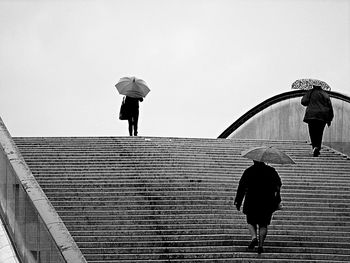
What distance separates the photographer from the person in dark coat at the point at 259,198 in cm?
1145

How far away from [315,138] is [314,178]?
218 centimetres

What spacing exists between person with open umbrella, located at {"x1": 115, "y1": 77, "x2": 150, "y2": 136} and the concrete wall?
3.41m

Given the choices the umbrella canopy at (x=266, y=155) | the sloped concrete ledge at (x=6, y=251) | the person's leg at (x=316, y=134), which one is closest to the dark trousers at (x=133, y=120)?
the person's leg at (x=316, y=134)

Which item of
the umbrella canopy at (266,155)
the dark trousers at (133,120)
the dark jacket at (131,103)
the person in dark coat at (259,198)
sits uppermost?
the dark jacket at (131,103)

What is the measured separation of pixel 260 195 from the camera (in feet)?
37.9

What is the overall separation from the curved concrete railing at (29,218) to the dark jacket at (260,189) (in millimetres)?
2459

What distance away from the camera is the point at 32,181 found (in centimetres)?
1061

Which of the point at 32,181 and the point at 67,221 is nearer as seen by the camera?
the point at 32,181

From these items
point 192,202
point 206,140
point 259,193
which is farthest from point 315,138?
point 259,193

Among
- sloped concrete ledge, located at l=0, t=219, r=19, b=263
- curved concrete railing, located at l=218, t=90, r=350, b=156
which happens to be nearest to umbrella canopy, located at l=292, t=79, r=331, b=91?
curved concrete railing, located at l=218, t=90, r=350, b=156

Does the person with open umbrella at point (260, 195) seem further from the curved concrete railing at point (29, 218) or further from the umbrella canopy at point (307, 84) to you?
the umbrella canopy at point (307, 84)

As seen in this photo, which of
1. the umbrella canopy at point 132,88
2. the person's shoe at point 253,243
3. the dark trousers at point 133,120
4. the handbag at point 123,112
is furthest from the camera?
the dark trousers at point 133,120

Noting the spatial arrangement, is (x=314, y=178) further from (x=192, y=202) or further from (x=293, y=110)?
(x=293, y=110)

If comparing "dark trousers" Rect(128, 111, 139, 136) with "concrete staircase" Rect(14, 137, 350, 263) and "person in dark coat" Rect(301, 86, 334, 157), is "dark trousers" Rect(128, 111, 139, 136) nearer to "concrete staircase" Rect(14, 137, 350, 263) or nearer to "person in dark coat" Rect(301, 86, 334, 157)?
"concrete staircase" Rect(14, 137, 350, 263)
